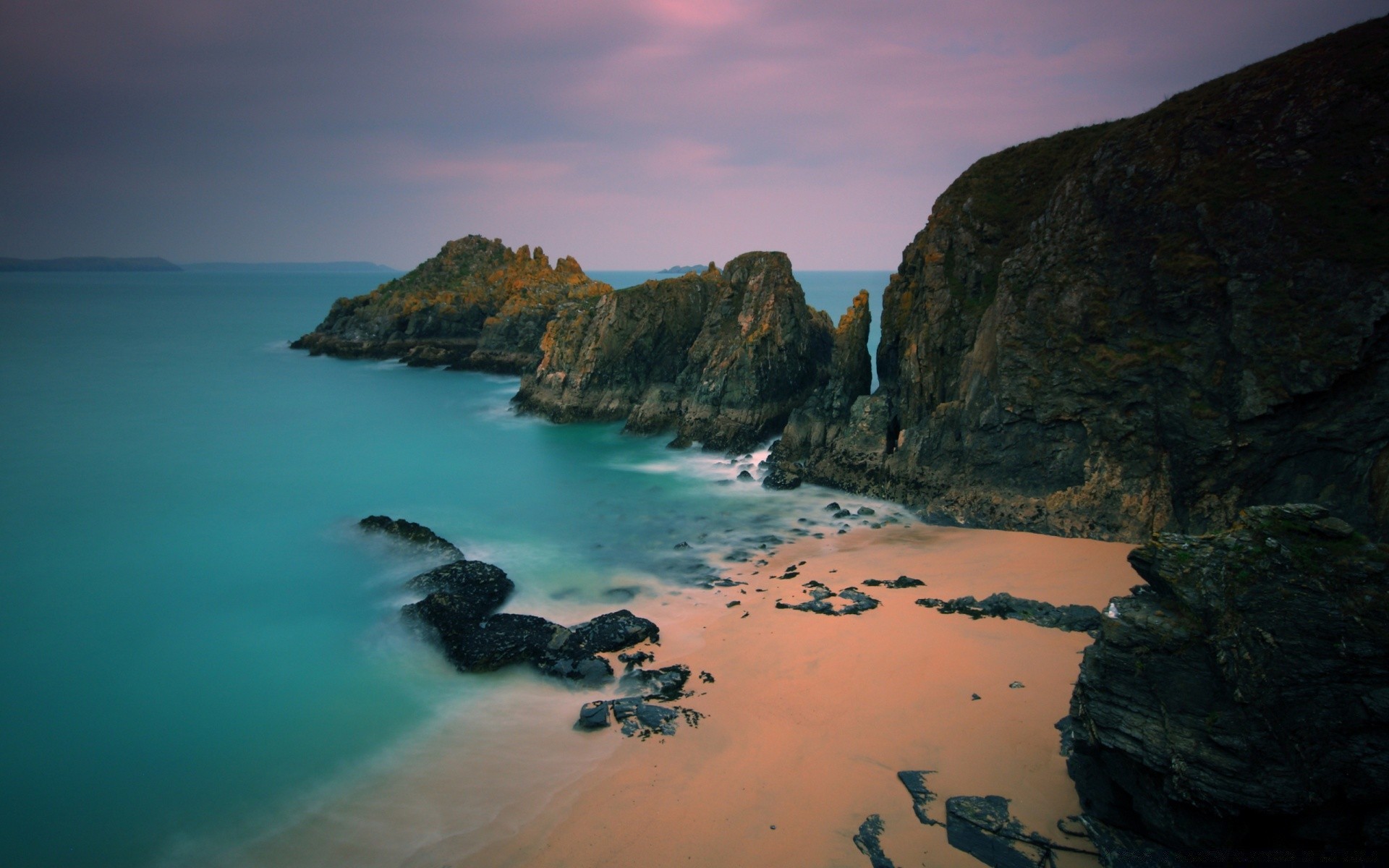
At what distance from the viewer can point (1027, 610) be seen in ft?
41.5

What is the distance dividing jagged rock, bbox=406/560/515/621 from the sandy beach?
2.84 metres

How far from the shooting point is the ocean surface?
35.3 feet

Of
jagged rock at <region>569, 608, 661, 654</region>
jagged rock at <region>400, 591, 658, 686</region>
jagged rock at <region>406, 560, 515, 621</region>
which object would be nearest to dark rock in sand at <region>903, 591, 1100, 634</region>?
jagged rock at <region>569, 608, 661, 654</region>

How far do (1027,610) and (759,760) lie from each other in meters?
6.20

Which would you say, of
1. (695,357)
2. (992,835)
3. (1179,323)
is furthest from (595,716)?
(695,357)

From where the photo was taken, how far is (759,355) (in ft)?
94.3

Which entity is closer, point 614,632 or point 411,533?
point 614,632

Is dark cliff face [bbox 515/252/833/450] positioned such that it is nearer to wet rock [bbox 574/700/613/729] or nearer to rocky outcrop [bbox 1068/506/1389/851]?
wet rock [bbox 574/700/613/729]

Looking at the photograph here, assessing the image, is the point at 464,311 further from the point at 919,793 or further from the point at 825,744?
the point at 919,793

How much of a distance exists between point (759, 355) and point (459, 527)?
44.8 ft

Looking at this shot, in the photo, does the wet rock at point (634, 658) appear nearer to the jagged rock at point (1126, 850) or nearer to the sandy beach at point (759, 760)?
the sandy beach at point (759, 760)

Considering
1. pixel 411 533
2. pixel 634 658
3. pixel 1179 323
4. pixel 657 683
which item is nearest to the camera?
pixel 657 683

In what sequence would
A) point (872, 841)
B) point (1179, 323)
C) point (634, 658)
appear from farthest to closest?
point (1179, 323) < point (634, 658) < point (872, 841)

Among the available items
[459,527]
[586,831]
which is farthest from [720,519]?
[586,831]
